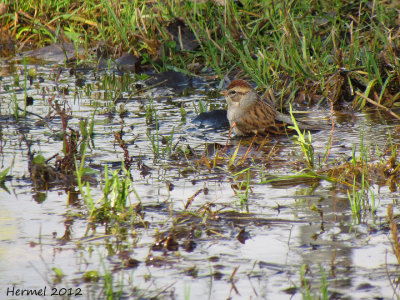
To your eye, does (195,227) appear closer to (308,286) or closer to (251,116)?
→ (308,286)

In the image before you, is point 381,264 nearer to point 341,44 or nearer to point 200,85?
point 341,44

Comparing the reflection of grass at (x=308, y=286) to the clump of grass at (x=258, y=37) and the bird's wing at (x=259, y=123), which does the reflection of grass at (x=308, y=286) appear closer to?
the bird's wing at (x=259, y=123)

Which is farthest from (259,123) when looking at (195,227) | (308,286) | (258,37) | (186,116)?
(308,286)

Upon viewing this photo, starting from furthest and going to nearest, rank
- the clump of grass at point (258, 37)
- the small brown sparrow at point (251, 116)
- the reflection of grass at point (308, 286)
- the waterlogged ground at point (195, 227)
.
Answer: the clump of grass at point (258, 37), the small brown sparrow at point (251, 116), the waterlogged ground at point (195, 227), the reflection of grass at point (308, 286)

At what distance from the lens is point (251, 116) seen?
704 cm

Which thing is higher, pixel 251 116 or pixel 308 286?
pixel 251 116

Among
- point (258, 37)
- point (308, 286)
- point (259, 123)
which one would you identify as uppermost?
point (258, 37)

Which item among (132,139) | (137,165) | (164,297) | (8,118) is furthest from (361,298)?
(8,118)

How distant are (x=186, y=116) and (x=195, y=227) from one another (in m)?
3.36

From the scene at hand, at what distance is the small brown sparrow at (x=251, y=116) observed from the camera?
698cm

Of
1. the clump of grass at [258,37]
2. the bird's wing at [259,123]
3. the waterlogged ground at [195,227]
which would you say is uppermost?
the clump of grass at [258,37]

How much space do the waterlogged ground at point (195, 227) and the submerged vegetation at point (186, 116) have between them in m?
0.02

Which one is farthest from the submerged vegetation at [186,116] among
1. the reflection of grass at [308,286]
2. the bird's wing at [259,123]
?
the bird's wing at [259,123]

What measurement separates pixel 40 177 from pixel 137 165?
2.53 ft
